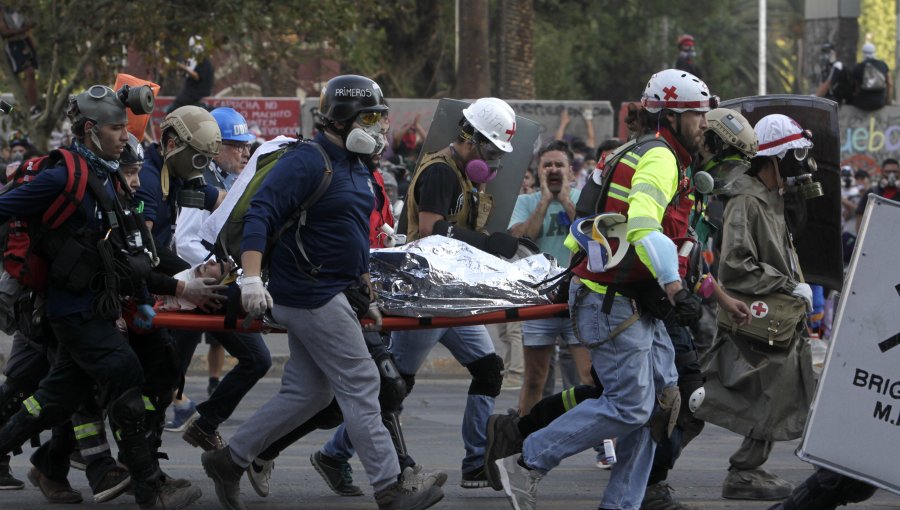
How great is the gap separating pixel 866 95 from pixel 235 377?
13845 mm

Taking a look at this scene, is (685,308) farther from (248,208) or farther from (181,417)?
(181,417)

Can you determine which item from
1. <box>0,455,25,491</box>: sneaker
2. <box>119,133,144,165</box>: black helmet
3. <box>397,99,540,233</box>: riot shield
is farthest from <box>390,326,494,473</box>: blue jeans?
<box>0,455,25,491</box>: sneaker

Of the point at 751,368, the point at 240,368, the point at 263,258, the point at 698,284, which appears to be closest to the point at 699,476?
the point at 751,368

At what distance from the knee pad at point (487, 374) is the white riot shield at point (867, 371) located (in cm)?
217

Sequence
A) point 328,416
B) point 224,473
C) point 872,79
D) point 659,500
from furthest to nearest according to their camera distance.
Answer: point 872,79 → point 328,416 → point 659,500 → point 224,473

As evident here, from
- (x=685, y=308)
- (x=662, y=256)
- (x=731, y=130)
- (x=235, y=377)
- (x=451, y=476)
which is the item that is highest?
(x=731, y=130)

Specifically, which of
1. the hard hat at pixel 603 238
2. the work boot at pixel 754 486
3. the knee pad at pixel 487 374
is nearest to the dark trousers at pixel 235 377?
the knee pad at pixel 487 374

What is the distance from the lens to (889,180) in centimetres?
1501

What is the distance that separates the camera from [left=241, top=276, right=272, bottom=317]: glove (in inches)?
222

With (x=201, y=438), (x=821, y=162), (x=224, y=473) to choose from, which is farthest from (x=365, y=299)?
(x=821, y=162)

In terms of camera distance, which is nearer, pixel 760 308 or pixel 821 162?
pixel 760 308

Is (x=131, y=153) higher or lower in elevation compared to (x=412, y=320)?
higher

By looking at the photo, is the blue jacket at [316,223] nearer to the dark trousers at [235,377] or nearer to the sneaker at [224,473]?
the sneaker at [224,473]

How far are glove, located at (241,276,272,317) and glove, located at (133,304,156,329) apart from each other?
87 cm
